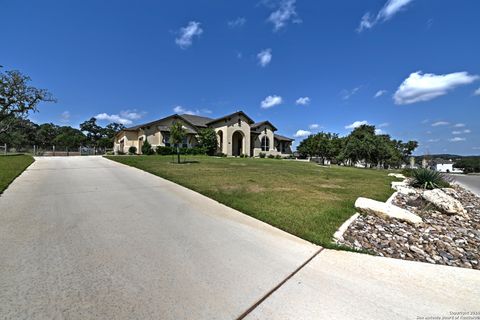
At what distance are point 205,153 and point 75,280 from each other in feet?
98.3

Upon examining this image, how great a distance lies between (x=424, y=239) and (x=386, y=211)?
1350 mm

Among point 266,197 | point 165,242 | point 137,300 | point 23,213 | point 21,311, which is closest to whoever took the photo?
point 21,311

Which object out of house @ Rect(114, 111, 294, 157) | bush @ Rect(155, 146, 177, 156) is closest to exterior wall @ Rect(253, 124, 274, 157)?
house @ Rect(114, 111, 294, 157)

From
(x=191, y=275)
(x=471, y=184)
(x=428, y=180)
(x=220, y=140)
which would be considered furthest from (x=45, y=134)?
(x=471, y=184)

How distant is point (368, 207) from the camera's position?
6.29m

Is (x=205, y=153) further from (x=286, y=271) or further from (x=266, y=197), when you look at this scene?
(x=286, y=271)

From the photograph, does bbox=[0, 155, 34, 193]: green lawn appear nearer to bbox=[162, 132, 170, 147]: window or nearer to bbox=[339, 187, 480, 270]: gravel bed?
bbox=[339, 187, 480, 270]: gravel bed

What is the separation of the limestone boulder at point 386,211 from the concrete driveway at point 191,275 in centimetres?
265

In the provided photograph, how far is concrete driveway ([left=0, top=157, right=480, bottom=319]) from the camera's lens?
2.27m

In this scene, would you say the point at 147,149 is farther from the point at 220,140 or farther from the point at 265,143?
the point at 265,143

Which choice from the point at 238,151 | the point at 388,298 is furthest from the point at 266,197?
the point at 238,151

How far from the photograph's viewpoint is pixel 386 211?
6.02 m

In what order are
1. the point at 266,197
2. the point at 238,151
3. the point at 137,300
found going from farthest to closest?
the point at 238,151 → the point at 266,197 → the point at 137,300

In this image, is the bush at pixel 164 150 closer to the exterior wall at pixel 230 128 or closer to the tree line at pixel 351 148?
the exterior wall at pixel 230 128
